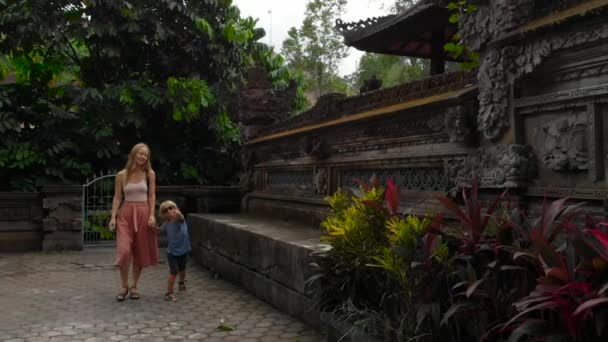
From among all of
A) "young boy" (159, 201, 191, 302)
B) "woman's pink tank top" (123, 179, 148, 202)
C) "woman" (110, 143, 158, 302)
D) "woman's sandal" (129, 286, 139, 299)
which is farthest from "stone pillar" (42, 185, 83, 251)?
"young boy" (159, 201, 191, 302)

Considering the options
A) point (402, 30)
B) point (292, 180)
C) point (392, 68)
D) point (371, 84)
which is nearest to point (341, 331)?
point (371, 84)

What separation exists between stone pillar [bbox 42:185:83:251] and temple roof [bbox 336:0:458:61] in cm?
621

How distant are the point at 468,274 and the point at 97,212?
30.6 feet

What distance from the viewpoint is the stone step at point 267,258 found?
4.61 meters

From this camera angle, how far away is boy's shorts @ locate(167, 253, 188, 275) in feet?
19.2

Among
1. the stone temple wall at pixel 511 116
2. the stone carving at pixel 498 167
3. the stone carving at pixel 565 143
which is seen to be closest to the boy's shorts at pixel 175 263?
the stone temple wall at pixel 511 116

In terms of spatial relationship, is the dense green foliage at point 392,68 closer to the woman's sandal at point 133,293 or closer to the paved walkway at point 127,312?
the paved walkway at point 127,312

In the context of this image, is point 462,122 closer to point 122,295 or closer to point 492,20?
point 492,20

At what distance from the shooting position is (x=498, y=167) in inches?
151

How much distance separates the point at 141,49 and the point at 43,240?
194 inches

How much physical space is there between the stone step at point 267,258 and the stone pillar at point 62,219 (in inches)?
130

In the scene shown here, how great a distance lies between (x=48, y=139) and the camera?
10703mm

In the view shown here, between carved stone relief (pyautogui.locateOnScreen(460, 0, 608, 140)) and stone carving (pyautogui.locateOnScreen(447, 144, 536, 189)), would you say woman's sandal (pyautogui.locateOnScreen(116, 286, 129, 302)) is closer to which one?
stone carving (pyautogui.locateOnScreen(447, 144, 536, 189))

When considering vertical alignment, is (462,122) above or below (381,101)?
below
